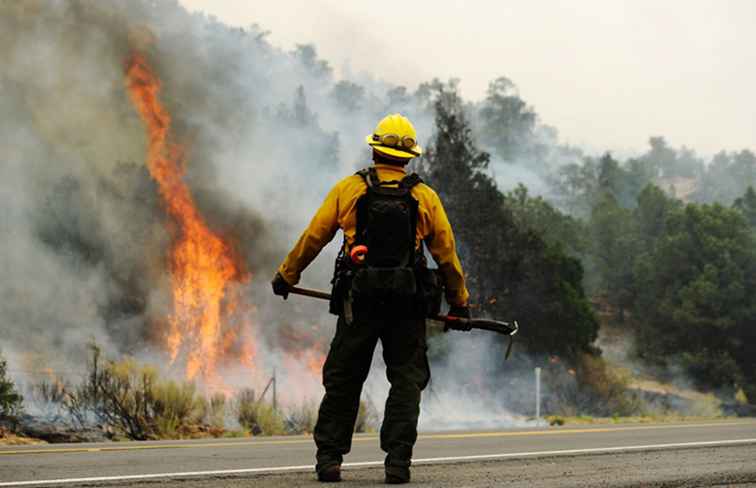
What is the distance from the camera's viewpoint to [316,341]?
31.0m

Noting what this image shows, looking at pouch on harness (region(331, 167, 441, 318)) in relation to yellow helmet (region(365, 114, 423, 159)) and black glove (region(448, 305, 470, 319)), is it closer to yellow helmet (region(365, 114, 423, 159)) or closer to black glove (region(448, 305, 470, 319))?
yellow helmet (region(365, 114, 423, 159))

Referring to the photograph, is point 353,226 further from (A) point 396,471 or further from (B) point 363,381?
(A) point 396,471

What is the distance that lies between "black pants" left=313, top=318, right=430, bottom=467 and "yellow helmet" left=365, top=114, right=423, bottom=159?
90 centimetres

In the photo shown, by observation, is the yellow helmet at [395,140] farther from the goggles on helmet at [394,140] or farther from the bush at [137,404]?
the bush at [137,404]

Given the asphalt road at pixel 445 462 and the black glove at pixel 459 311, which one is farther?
the black glove at pixel 459 311

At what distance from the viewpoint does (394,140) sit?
6.99 meters

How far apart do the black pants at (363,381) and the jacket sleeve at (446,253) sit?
33cm

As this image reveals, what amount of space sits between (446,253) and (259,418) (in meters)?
11.4

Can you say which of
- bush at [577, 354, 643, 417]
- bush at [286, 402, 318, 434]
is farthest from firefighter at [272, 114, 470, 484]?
bush at [577, 354, 643, 417]

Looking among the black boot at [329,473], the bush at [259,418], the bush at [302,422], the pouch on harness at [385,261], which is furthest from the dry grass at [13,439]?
the pouch on harness at [385,261]

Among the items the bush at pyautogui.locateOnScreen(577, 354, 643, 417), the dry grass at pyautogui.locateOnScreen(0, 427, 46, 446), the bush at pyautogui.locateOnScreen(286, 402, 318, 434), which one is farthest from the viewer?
the bush at pyautogui.locateOnScreen(577, 354, 643, 417)

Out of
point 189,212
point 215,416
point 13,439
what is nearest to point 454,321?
point 13,439

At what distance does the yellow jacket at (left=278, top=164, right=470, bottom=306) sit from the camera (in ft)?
22.5

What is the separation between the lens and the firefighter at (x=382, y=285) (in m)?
6.73
